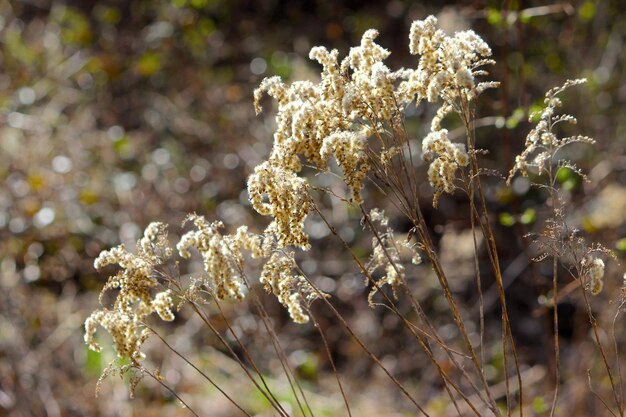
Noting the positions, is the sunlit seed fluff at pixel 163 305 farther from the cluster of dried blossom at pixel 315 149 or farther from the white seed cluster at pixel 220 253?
the white seed cluster at pixel 220 253

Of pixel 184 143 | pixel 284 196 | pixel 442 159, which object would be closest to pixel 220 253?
pixel 284 196

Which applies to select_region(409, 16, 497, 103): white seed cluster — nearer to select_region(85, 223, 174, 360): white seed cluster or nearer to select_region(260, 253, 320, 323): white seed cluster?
select_region(260, 253, 320, 323): white seed cluster

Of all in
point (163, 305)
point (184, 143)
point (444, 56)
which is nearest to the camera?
point (444, 56)

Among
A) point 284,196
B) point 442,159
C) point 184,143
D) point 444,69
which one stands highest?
point 444,69

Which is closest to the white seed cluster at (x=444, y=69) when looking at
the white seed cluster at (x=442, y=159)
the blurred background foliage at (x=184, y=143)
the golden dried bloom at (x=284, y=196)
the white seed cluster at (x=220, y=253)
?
the white seed cluster at (x=442, y=159)

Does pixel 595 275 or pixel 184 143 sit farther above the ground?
pixel 595 275

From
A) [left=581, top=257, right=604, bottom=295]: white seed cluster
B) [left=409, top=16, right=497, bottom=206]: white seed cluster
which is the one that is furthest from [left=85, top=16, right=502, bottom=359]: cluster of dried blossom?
[left=581, top=257, right=604, bottom=295]: white seed cluster

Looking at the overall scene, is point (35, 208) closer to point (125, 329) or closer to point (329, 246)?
point (329, 246)

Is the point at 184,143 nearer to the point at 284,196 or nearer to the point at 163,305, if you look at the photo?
the point at 163,305
